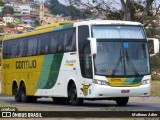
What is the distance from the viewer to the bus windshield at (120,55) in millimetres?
23406

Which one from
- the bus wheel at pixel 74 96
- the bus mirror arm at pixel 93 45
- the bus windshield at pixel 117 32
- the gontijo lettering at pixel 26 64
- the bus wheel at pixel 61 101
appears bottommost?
the bus wheel at pixel 61 101

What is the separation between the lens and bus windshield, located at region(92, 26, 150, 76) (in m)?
23.4

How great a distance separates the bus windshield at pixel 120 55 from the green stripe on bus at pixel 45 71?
399 cm

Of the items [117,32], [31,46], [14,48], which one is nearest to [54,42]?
[31,46]

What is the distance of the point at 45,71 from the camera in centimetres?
2792

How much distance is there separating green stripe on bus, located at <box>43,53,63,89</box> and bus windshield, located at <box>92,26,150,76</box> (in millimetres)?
2943

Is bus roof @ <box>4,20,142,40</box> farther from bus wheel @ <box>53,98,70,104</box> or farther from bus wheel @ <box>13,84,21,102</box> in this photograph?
bus wheel @ <box>53,98,70,104</box>

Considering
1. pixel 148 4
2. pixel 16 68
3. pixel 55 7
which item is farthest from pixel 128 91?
pixel 55 7

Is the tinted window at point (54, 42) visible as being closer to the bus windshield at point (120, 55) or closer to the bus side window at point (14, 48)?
the bus windshield at point (120, 55)

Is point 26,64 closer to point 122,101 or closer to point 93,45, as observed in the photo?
point 122,101

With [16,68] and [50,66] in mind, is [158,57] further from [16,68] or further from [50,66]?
[50,66]

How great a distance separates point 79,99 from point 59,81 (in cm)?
196

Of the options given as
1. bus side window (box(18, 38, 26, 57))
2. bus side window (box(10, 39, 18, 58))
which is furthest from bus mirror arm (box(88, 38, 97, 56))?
bus side window (box(10, 39, 18, 58))

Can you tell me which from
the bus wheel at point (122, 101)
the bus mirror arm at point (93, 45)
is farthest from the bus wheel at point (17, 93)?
the bus mirror arm at point (93, 45)
